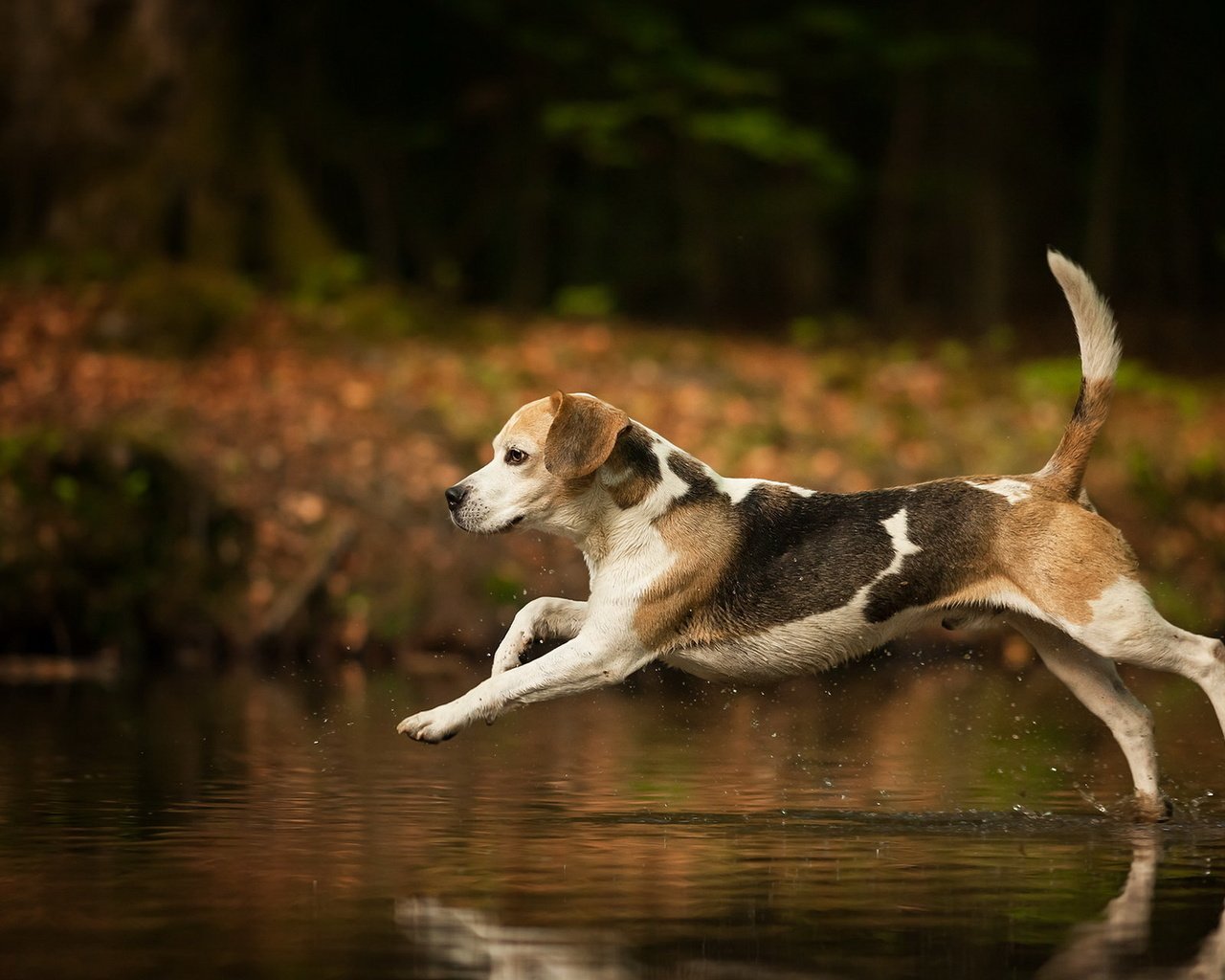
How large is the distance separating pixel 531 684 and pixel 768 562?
125cm

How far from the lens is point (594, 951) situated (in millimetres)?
5734

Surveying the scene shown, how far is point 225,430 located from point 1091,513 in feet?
33.4

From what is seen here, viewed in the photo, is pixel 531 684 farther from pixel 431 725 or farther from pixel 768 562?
pixel 768 562

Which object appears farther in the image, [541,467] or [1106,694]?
[1106,694]

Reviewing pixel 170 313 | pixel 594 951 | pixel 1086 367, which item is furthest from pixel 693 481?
pixel 170 313

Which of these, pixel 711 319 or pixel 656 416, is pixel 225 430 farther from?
pixel 711 319

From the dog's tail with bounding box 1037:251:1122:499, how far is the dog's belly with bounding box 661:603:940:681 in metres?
0.97

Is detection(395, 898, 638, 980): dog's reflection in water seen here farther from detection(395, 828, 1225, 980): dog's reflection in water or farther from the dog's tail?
the dog's tail

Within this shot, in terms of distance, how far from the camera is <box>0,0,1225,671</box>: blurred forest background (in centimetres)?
1568

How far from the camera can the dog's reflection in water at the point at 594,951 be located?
17.9 ft

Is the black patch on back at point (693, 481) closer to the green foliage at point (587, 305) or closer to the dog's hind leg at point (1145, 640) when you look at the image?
the dog's hind leg at point (1145, 640)

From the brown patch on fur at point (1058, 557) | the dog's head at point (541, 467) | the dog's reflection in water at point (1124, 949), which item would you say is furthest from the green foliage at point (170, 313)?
the dog's reflection in water at point (1124, 949)

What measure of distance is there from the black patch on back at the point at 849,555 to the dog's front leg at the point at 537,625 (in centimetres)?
67

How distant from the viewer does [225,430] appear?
17.0m
